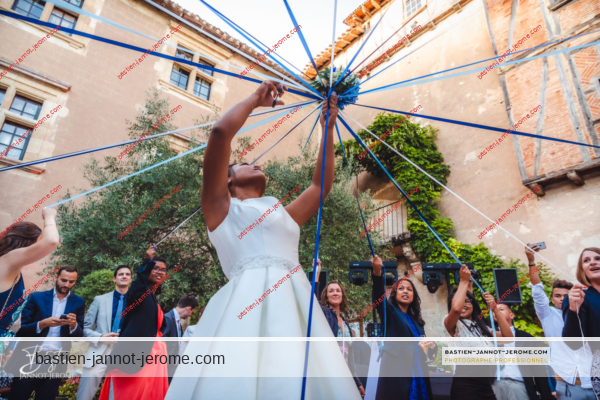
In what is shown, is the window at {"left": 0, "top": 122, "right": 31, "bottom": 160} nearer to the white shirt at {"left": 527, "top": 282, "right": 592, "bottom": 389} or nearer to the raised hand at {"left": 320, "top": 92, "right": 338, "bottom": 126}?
the raised hand at {"left": 320, "top": 92, "right": 338, "bottom": 126}

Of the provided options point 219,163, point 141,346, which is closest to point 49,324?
point 141,346

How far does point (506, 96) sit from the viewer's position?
373 inches

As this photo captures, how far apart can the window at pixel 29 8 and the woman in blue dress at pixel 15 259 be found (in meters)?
10.3

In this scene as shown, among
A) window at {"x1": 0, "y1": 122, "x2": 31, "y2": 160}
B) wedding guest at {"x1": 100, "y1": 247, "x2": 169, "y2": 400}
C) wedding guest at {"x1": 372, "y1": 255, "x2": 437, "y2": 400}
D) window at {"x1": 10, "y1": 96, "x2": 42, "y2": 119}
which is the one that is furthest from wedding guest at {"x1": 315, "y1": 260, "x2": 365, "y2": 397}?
window at {"x1": 10, "y1": 96, "x2": 42, "y2": 119}

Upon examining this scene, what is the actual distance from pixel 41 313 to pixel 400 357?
11.6ft

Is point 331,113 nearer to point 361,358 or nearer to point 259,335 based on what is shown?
point 259,335

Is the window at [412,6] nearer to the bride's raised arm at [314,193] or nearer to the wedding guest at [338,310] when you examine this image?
the wedding guest at [338,310]

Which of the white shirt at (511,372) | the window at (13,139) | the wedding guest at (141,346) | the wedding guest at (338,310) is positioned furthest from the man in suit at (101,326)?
the window at (13,139)

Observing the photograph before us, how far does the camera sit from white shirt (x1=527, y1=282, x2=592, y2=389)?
326 centimetres

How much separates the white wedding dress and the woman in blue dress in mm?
1289

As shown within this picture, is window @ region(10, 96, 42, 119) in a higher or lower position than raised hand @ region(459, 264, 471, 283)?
higher

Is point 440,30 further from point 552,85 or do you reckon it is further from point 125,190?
point 125,190

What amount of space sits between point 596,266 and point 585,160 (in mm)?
6411

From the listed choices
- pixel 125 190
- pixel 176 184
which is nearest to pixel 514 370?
pixel 176 184
